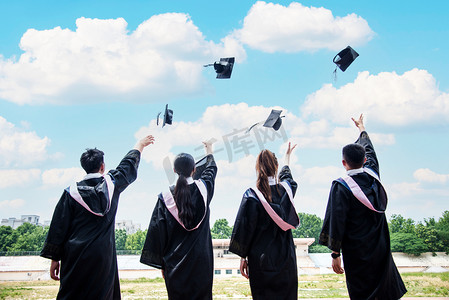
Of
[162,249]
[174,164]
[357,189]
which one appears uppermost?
[174,164]

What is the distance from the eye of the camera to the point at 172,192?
322 centimetres

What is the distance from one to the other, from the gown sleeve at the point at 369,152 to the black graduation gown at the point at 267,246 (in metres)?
0.82

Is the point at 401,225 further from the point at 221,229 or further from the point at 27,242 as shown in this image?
the point at 27,242

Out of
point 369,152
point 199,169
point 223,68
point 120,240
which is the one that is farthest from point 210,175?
point 120,240

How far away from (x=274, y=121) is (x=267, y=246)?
8.64 ft

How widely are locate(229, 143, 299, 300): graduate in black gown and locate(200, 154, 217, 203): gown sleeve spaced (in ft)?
1.01

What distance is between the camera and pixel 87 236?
299 cm

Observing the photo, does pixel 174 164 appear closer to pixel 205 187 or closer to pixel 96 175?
pixel 205 187

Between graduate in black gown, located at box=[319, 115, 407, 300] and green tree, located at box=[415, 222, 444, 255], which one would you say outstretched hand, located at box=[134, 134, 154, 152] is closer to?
graduate in black gown, located at box=[319, 115, 407, 300]

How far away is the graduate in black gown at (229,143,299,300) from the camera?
9.98 ft

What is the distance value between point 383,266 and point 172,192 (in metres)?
1.82

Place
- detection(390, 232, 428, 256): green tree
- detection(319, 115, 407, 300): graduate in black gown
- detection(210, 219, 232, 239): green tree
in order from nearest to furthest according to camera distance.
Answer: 1. detection(319, 115, 407, 300): graduate in black gown
2. detection(390, 232, 428, 256): green tree
3. detection(210, 219, 232, 239): green tree

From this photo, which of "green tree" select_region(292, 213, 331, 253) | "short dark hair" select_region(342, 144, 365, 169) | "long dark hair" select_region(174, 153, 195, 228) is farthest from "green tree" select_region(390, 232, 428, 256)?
"long dark hair" select_region(174, 153, 195, 228)

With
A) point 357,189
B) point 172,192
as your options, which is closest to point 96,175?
point 172,192
